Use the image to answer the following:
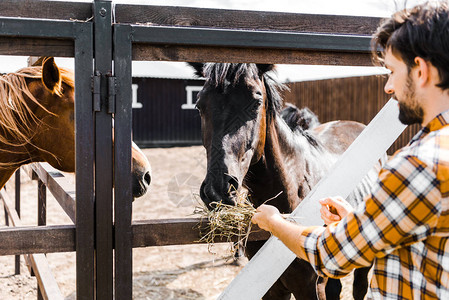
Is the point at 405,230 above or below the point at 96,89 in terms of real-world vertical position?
below

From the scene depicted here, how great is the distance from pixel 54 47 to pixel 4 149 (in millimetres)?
993

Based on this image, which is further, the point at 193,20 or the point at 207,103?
the point at 207,103

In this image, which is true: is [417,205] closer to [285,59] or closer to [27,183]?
[285,59]

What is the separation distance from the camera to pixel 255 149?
8.30 ft

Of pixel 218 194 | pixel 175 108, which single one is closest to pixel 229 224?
pixel 218 194

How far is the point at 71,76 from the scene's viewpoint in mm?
2412

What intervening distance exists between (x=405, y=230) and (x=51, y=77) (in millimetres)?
1882

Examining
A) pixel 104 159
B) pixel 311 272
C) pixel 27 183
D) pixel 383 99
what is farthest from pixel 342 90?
pixel 104 159

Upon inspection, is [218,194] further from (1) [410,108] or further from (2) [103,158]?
(1) [410,108]

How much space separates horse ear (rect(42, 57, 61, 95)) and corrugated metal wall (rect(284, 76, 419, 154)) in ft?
40.9

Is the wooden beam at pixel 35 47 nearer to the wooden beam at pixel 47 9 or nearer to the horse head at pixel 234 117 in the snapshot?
the wooden beam at pixel 47 9

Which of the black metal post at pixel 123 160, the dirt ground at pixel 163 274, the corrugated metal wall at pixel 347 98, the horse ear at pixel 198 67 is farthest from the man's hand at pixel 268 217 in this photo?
the corrugated metal wall at pixel 347 98

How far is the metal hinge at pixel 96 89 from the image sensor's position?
64.4 inches

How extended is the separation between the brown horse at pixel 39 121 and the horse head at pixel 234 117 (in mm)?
423
